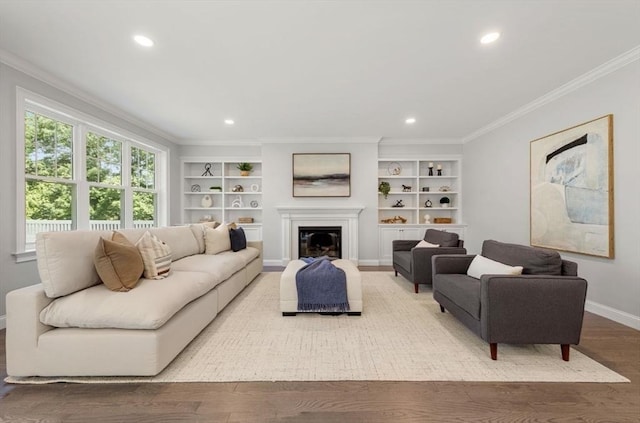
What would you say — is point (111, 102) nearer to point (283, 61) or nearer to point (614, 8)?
point (283, 61)

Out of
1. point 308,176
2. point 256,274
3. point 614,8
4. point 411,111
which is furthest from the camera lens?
point 308,176

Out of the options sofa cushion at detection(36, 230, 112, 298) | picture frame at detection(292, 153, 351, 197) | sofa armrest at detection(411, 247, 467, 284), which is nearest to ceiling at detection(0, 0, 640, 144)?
picture frame at detection(292, 153, 351, 197)

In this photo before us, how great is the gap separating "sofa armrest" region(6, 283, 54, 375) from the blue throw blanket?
2.02m

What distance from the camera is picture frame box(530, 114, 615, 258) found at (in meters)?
3.06

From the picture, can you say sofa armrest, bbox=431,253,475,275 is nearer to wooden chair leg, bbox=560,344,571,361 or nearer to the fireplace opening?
wooden chair leg, bbox=560,344,571,361

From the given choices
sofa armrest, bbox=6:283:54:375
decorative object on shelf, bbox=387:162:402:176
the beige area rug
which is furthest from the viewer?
decorative object on shelf, bbox=387:162:402:176

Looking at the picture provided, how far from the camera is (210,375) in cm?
197

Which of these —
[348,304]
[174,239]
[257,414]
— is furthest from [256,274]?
[257,414]

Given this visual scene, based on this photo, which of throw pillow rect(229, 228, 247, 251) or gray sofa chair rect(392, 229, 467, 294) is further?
throw pillow rect(229, 228, 247, 251)

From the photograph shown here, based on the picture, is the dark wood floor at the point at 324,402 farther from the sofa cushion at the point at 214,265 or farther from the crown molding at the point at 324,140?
the crown molding at the point at 324,140

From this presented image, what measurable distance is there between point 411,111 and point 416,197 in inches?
92.5

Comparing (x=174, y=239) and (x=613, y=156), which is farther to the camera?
(x=174, y=239)

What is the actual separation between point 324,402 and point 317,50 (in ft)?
9.51

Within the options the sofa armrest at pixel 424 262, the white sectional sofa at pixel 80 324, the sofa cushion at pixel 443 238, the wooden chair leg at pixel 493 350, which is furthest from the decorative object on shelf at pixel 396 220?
the white sectional sofa at pixel 80 324
